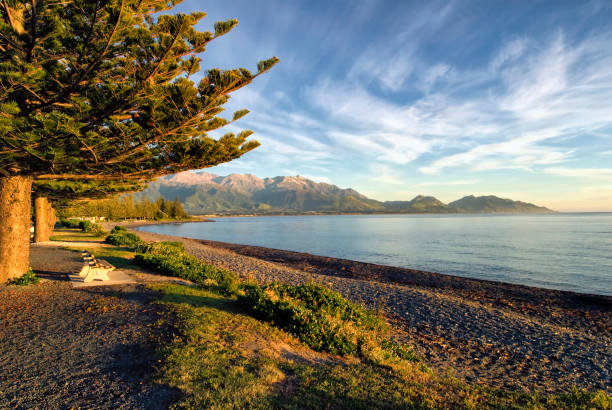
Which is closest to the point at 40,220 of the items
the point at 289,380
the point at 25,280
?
the point at 25,280

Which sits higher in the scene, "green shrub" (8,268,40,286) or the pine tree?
the pine tree

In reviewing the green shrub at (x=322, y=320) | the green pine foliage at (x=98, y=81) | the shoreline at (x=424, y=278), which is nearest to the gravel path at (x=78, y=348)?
the green shrub at (x=322, y=320)

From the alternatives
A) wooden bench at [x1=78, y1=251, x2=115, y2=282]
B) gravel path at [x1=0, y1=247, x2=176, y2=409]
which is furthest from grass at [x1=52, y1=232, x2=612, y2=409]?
wooden bench at [x1=78, y1=251, x2=115, y2=282]

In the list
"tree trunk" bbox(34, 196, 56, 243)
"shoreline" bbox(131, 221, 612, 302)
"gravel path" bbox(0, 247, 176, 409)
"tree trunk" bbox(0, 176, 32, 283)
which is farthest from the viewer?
"tree trunk" bbox(34, 196, 56, 243)

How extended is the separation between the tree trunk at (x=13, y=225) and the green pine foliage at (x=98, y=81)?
1.77 feet

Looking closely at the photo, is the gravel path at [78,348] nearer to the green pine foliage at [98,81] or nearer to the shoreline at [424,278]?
the green pine foliage at [98,81]

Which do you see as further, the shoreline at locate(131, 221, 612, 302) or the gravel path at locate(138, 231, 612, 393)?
the shoreline at locate(131, 221, 612, 302)

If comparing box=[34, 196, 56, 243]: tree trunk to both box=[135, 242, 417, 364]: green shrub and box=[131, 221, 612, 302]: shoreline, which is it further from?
box=[131, 221, 612, 302]: shoreline

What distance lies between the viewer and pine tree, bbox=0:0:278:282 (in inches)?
271

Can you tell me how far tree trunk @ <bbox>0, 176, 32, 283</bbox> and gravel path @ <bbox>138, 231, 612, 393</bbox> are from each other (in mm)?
11928

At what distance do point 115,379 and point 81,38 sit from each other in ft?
27.2

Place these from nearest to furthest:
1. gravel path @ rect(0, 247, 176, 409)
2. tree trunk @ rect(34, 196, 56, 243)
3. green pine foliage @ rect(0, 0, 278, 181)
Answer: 1. gravel path @ rect(0, 247, 176, 409)
2. green pine foliage @ rect(0, 0, 278, 181)
3. tree trunk @ rect(34, 196, 56, 243)

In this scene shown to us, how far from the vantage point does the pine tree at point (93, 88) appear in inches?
271

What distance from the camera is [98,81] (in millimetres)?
8594
